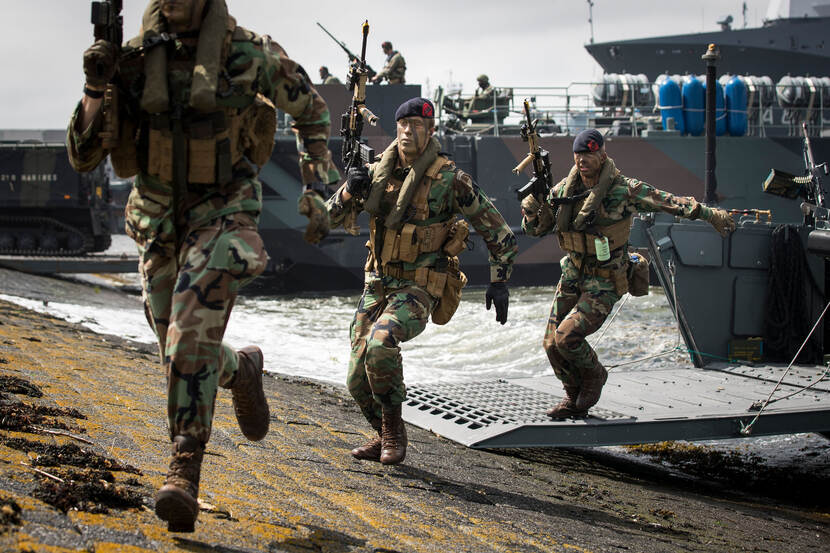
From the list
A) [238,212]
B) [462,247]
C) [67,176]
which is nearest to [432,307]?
[462,247]

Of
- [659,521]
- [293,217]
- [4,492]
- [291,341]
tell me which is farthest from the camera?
[293,217]

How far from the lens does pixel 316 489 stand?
14.4ft

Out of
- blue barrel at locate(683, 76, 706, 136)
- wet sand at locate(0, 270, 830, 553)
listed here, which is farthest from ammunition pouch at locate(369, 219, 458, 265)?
blue barrel at locate(683, 76, 706, 136)

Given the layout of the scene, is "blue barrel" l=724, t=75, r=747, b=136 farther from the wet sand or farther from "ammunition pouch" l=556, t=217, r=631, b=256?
"ammunition pouch" l=556, t=217, r=631, b=256

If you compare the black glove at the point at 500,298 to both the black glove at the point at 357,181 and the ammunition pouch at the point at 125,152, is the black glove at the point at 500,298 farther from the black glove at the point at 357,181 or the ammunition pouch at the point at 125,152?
the ammunition pouch at the point at 125,152

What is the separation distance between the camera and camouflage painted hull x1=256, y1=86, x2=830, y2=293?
2070 centimetres

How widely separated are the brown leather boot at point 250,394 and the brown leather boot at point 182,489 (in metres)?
0.65

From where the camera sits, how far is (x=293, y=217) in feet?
67.8

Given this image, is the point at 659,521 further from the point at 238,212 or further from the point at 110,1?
the point at 110,1

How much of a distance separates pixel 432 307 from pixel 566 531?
5.19 ft

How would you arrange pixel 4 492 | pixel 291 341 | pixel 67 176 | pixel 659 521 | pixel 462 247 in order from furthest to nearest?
pixel 67 176 < pixel 291 341 < pixel 462 247 < pixel 659 521 < pixel 4 492

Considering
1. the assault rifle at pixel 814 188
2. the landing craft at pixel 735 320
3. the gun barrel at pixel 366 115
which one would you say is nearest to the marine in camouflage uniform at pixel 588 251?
the landing craft at pixel 735 320

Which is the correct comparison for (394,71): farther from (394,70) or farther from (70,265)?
(70,265)

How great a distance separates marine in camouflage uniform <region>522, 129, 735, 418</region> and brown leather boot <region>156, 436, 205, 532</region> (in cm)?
376
